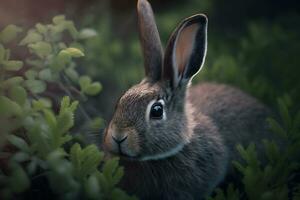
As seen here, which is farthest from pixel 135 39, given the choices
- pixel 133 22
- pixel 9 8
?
pixel 9 8

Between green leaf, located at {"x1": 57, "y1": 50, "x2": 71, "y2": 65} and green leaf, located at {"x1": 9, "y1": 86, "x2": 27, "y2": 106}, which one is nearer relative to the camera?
green leaf, located at {"x1": 9, "y1": 86, "x2": 27, "y2": 106}

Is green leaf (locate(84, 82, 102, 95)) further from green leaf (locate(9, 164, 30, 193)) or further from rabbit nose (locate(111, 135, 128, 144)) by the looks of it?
green leaf (locate(9, 164, 30, 193))

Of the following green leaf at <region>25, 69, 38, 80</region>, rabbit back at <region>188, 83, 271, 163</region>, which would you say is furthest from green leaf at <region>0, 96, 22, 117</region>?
rabbit back at <region>188, 83, 271, 163</region>

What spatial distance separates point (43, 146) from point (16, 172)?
0.24 m

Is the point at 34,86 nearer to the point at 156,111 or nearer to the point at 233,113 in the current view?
the point at 156,111

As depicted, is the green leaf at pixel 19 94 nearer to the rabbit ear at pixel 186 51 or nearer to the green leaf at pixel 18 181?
the green leaf at pixel 18 181

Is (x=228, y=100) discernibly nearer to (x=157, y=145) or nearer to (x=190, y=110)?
(x=190, y=110)

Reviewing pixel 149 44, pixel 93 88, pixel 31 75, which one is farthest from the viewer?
pixel 149 44

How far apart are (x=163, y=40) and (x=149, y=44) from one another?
2597 millimetres

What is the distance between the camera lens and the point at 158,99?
3.39 meters

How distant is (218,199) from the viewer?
3008mm

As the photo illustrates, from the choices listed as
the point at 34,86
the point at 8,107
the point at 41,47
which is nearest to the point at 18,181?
the point at 8,107

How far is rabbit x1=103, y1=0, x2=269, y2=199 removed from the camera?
3240mm

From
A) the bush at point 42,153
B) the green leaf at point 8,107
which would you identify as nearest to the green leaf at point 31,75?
the bush at point 42,153
